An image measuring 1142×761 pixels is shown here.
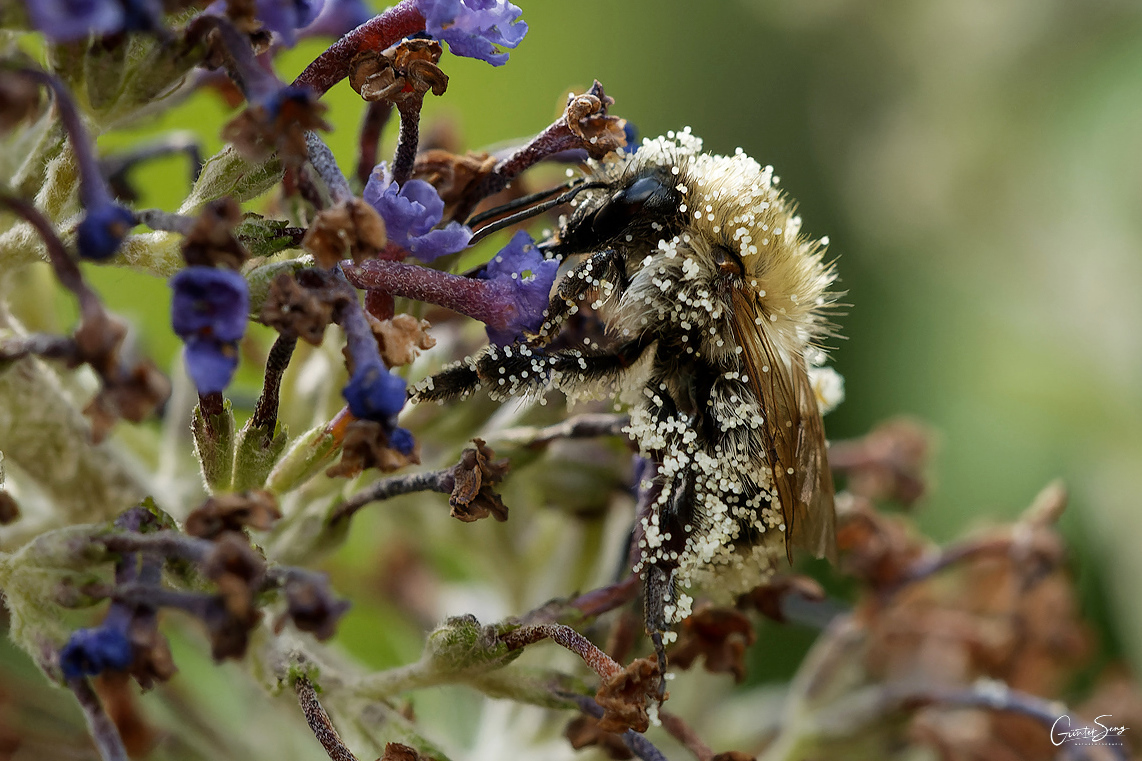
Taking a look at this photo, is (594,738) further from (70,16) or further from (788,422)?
(70,16)

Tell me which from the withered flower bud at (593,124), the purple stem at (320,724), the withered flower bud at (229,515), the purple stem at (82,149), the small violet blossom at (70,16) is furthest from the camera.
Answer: the withered flower bud at (593,124)

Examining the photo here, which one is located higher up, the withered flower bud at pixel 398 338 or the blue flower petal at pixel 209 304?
the withered flower bud at pixel 398 338

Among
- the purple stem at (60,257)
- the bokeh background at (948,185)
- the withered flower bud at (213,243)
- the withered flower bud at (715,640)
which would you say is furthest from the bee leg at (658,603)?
the bokeh background at (948,185)

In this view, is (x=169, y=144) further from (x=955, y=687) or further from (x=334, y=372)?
(x=955, y=687)

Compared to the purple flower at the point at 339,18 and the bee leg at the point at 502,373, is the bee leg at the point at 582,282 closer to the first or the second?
the bee leg at the point at 502,373

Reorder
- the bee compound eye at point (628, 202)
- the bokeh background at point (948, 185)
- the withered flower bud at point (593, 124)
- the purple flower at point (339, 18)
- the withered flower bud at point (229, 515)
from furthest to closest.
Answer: the bokeh background at point (948, 185) < the purple flower at point (339, 18) < the bee compound eye at point (628, 202) < the withered flower bud at point (593, 124) < the withered flower bud at point (229, 515)

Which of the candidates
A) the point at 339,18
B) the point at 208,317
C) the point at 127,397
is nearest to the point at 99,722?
the point at 127,397

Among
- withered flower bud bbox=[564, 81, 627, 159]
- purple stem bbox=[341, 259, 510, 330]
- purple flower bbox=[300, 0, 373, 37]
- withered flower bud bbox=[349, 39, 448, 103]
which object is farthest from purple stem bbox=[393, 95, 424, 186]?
purple flower bbox=[300, 0, 373, 37]

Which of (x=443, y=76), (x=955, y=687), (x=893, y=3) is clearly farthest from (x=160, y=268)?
(x=893, y=3)

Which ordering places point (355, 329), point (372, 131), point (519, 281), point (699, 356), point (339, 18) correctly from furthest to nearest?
point (339, 18)
point (372, 131)
point (699, 356)
point (519, 281)
point (355, 329)
